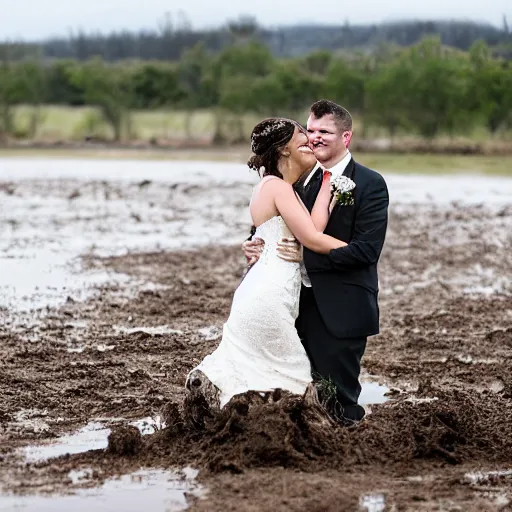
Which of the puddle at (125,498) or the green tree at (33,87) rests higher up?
the puddle at (125,498)

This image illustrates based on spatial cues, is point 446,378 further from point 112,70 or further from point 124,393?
point 112,70

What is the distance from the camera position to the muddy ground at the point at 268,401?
623 cm

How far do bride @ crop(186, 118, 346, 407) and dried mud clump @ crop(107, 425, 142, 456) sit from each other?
1.32 feet

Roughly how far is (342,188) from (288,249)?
1.69 feet

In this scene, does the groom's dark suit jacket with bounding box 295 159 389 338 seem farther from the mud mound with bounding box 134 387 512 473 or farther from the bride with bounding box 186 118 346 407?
the mud mound with bounding box 134 387 512 473

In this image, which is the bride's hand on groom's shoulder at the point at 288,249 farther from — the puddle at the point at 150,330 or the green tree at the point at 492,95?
the green tree at the point at 492,95

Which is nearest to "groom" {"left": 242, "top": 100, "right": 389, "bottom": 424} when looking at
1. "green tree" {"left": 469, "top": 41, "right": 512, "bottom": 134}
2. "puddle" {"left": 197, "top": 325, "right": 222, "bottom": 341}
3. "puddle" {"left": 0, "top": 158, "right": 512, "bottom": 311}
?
"puddle" {"left": 197, "top": 325, "right": 222, "bottom": 341}

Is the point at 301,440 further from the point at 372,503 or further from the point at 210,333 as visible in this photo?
the point at 210,333

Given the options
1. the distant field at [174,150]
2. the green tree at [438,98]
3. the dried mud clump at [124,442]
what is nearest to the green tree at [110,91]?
the distant field at [174,150]

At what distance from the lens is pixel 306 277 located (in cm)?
711

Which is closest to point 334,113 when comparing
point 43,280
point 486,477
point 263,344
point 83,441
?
point 263,344

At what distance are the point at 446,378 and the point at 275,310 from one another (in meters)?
2.72

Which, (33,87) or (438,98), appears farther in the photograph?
(33,87)

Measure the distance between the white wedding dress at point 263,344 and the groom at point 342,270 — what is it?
13 cm
